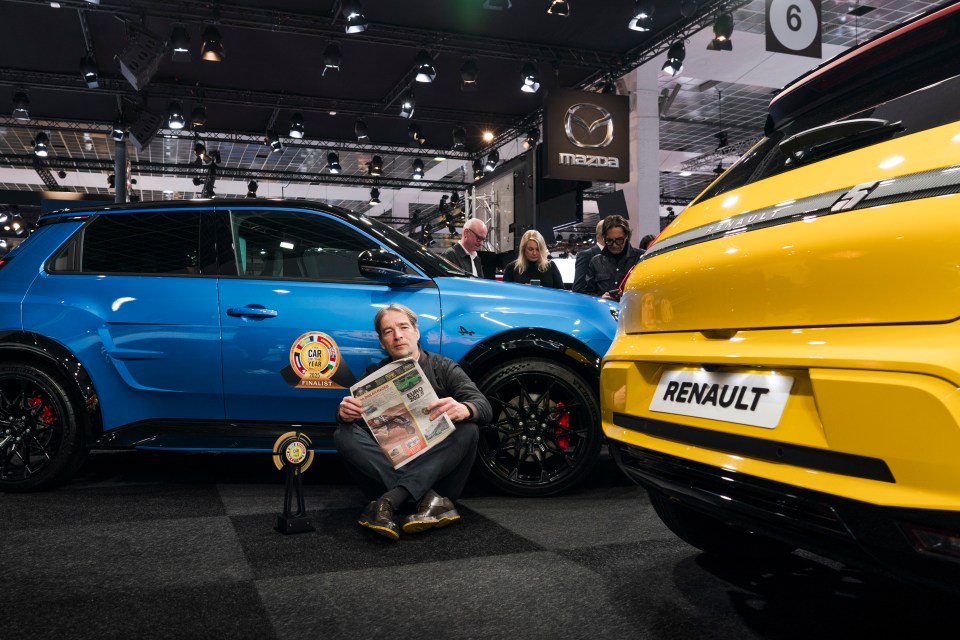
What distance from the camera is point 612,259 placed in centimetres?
592

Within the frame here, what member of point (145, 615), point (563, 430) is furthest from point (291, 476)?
point (563, 430)

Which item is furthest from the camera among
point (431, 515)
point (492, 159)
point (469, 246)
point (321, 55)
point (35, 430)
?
point (492, 159)

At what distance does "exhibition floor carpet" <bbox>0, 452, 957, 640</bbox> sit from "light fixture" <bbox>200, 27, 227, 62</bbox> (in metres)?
7.87

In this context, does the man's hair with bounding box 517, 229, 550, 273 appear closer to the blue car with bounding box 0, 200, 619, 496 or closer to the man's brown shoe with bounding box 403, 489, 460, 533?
the blue car with bounding box 0, 200, 619, 496

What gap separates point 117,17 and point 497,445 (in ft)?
32.3

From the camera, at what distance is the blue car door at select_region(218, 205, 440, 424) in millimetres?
3434

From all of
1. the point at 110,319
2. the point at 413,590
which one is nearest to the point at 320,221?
the point at 110,319

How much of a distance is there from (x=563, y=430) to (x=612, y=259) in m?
2.69

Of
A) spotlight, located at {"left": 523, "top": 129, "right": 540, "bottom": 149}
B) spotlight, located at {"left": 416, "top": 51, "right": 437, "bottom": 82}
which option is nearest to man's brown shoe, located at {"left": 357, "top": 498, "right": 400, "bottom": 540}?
spotlight, located at {"left": 416, "top": 51, "right": 437, "bottom": 82}

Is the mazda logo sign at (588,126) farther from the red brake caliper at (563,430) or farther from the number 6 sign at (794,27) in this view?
the red brake caliper at (563,430)

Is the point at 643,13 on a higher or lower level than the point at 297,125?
higher

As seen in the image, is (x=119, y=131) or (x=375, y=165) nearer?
(x=119, y=131)

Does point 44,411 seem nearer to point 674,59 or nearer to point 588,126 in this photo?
point 588,126

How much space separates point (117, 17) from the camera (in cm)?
1028
